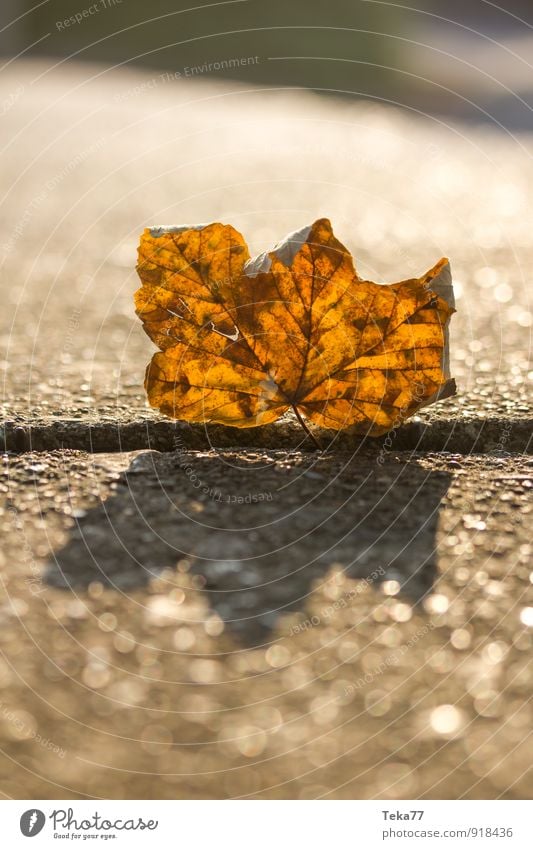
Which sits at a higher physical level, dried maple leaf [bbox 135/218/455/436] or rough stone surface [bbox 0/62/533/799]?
dried maple leaf [bbox 135/218/455/436]

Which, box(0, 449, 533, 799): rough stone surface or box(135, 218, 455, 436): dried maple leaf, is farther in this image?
box(135, 218, 455, 436): dried maple leaf

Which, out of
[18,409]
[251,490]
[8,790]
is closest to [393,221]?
[18,409]

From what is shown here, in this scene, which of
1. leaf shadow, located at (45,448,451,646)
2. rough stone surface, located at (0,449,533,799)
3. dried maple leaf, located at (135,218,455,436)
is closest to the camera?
rough stone surface, located at (0,449,533,799)

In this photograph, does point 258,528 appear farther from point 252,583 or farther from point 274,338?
point 274,338

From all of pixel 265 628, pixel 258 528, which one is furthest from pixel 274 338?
pixel 265 628

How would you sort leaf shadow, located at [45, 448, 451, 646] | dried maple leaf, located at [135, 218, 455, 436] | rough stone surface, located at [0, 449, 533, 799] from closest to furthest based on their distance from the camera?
rough stone surface, located at [0, 449, 533, 799]
leaf shadow, located at [45, 448, 451, 646]
dried maple leaf, located at [135, 218, 455, 436]

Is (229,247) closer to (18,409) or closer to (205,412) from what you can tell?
(205,412)
